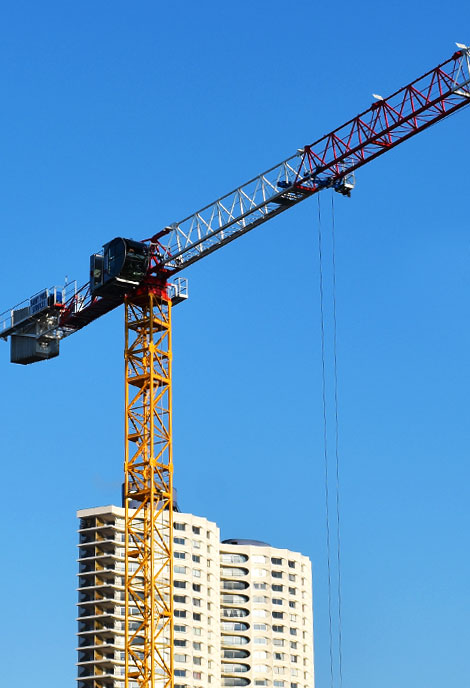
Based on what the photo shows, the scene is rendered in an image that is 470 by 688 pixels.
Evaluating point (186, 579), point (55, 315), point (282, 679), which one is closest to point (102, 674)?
point (186, 579)

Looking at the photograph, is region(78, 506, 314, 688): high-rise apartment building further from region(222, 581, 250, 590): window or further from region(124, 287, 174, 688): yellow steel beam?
region(124, 287, 174, 688): yellow steel beam

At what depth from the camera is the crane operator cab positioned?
306 ft

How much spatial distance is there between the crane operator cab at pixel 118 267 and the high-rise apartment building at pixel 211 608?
6686cm

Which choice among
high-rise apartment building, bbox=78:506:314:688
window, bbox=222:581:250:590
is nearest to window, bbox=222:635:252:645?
high-rise apartment building, bbox=78:506:314:688

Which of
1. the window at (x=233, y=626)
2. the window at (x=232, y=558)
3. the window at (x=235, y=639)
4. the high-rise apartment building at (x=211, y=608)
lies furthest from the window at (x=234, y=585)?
the window at (x=235, y=639)

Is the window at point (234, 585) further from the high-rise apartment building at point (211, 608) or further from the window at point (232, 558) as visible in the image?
the window at point (232, 558)

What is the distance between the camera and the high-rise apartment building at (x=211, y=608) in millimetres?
154875

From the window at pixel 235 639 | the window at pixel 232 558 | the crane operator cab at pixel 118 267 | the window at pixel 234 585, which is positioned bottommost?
the window at pixel 235 639

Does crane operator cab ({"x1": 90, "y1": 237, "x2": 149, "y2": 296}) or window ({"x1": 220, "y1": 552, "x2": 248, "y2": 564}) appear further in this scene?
window ({"x1": 220, "y1": 552, "x2": 248, "y2": 564})

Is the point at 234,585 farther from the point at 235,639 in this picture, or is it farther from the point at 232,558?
the point at 235,639

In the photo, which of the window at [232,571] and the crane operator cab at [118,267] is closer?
the crane operator cab at [118,267]

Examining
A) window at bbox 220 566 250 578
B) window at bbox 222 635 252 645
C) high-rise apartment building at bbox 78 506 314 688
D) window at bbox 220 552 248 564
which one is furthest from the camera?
window at bbox 220 552 248 564

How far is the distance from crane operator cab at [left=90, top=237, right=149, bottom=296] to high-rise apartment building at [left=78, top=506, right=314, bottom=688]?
2632 inches

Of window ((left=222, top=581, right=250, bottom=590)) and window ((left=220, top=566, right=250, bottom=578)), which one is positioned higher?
window ((left=220, top=566, right=250, bottom=578))
